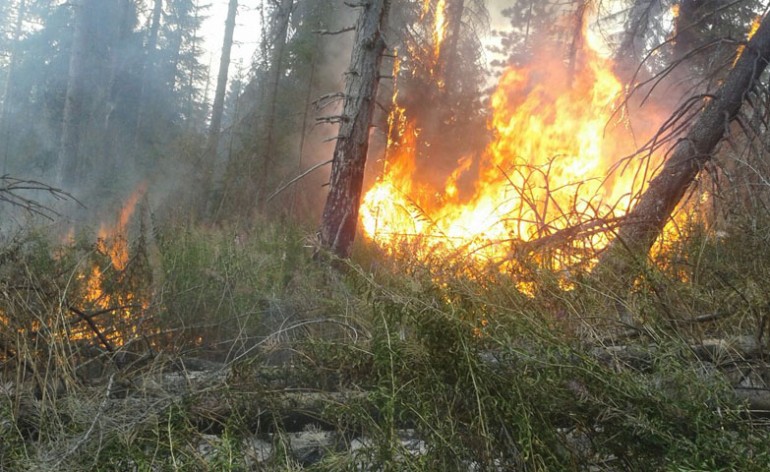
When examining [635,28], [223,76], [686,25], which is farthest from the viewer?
[223,76]

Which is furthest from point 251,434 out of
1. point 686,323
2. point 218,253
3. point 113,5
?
point 113,5

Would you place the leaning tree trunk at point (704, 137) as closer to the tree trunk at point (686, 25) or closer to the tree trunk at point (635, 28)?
the tree trunk at point (635, 28)

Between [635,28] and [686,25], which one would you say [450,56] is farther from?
[635,28]

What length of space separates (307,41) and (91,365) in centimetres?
1433

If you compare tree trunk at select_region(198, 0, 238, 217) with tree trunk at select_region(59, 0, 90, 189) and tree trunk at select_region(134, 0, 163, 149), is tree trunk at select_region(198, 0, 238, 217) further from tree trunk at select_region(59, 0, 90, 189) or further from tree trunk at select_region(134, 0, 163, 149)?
tree trunk at select_region(134, 0, 163, 149)

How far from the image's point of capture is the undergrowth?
6.37 ft

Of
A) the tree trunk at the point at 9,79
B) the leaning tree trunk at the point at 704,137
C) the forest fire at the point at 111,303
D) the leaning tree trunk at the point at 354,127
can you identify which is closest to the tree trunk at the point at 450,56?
the leaning tree trunk at the point at 354,127

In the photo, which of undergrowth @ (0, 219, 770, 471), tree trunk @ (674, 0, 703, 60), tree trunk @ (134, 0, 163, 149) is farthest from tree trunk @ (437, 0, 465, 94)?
tree trunk @ (134, 0, 163, 149)

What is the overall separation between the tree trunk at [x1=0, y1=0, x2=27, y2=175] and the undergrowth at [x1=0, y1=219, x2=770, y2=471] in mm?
21973

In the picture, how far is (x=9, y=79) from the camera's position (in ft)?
102

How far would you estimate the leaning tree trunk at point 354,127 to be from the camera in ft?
23.4

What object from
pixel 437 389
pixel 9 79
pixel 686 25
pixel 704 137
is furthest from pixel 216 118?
pixel 437 389

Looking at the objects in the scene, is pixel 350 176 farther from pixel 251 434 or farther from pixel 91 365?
pixel 251 434

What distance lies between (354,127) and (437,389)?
5421 mm
